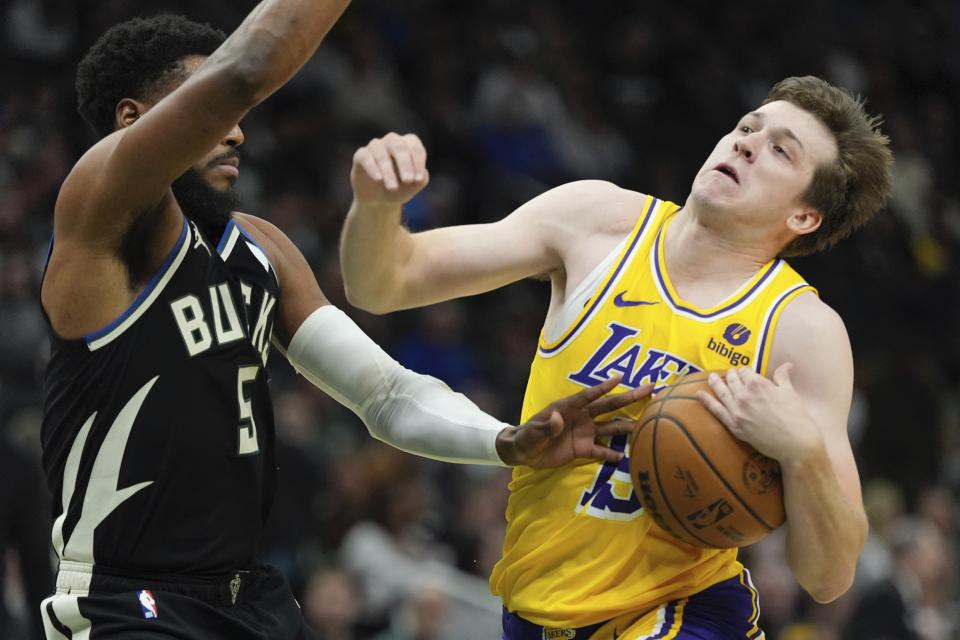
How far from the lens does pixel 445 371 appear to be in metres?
10.0

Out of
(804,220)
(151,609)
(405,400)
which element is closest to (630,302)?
(804,220)

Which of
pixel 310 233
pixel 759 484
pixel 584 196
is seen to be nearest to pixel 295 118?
pixel 310 233

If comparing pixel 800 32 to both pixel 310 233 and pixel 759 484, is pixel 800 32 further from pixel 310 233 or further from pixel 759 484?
pixel 759 484

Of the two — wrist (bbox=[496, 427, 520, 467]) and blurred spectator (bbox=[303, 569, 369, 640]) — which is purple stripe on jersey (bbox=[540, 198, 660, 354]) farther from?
blurred spectator (bbox=[303, 569, 369, 640])

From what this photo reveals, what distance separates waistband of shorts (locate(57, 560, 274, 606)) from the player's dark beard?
2.86 feet

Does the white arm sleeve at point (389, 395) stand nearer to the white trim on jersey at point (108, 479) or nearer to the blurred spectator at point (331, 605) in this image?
the white trim on jersey at point (108, 479)

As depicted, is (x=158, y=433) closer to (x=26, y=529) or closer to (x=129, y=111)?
(x=129, y=111)

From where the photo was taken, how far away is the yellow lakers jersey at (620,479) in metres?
3.91

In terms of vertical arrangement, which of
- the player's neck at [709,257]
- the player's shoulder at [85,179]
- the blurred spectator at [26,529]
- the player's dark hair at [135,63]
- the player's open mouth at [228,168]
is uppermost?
the player's dark hair at [135,63]

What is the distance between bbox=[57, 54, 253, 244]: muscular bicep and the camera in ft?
10.5

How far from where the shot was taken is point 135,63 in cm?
376

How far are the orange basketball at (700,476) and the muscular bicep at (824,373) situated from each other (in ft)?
0.63

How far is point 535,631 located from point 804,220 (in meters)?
1.40

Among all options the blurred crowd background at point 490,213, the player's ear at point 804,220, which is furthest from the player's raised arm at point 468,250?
the blurred crowd background at point 490,213
